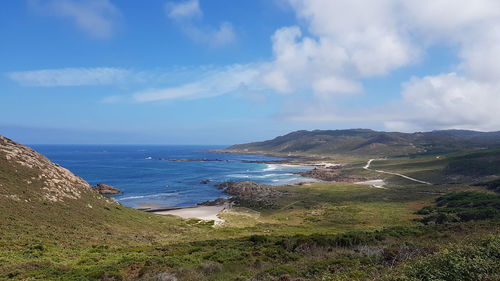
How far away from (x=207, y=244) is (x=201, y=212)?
35361 millimetres

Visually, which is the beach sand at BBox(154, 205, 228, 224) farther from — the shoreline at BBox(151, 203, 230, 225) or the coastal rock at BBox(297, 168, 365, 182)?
the coastal rock at BBox(297, 168, 365, 182)

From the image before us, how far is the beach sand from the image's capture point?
59.5m

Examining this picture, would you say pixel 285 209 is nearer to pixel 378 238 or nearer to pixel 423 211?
pixel 423 211

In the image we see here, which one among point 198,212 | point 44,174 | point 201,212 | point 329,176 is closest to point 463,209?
point 201,212

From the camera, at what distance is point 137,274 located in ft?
61.7

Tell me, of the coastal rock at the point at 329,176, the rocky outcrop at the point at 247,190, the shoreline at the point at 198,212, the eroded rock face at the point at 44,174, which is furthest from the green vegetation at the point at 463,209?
the coastal rock at the point at 329,176

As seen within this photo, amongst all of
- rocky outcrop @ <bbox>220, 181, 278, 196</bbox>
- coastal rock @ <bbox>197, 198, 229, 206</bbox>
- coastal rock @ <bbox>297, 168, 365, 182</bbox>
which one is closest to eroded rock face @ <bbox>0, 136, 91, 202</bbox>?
coastal rock @ <bbox>197, 198, 229, 206</bbox>

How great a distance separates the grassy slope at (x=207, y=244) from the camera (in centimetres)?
1723

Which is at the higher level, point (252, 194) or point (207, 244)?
point (207, 244)

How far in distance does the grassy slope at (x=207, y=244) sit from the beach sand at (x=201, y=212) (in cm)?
372

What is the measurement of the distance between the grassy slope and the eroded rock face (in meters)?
1.15

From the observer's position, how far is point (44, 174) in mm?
43094

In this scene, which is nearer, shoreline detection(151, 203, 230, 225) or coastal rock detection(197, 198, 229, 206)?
shoreline detection(151, 203, 230, 225)

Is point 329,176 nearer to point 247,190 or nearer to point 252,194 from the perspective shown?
point 247,190
